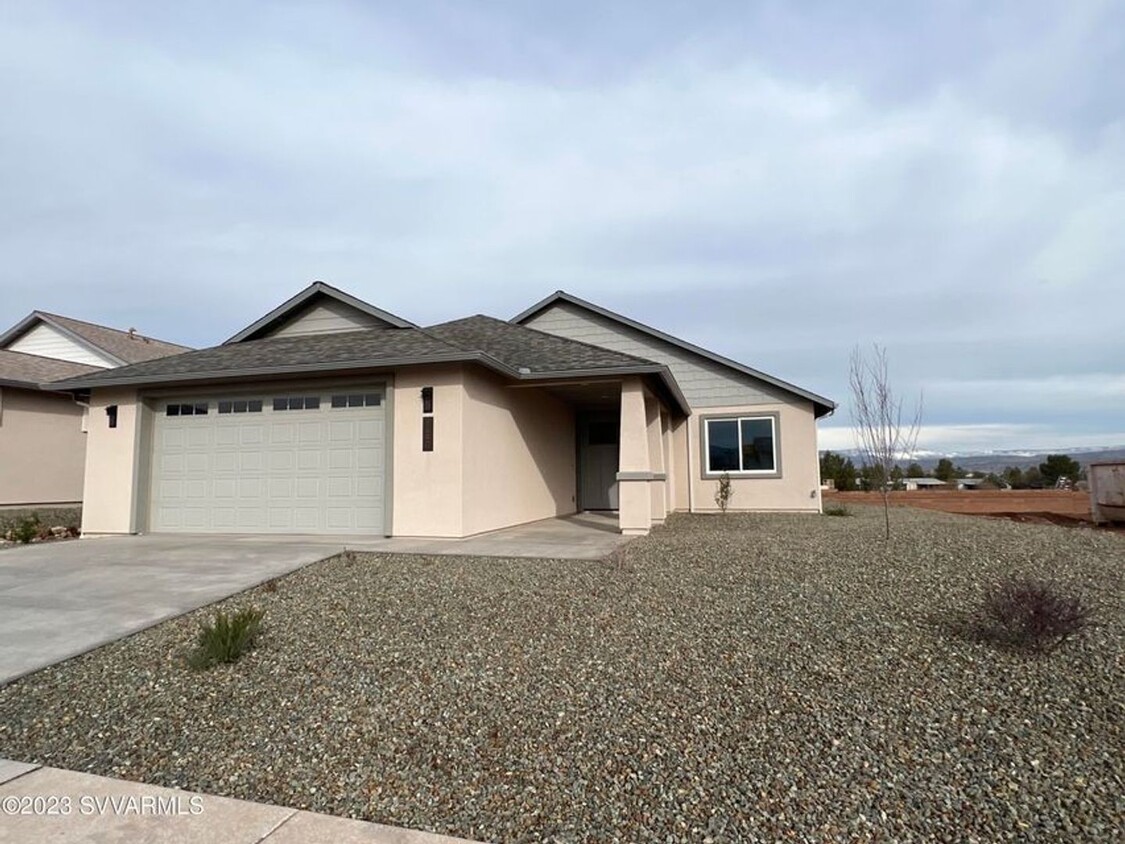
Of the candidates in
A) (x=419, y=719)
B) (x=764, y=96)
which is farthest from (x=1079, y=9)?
(x=419, y=719)

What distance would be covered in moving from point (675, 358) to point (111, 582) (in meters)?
12.8

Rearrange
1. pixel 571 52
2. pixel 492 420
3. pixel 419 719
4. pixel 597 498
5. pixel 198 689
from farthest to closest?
pixel 597 498
pixel 492 420
pixel 571 52
pixel 198 689
pixel 419 719

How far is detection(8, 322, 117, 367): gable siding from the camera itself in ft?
65.0

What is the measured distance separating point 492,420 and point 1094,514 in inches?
569

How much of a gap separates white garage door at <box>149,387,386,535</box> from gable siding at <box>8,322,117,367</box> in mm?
11255

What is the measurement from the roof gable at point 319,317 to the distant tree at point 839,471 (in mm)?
21039

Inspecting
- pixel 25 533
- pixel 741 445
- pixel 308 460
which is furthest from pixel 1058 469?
pixel 25 533

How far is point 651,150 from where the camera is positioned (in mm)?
11078

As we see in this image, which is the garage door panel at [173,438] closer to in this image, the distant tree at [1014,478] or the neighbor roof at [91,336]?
the neighbor roof at [91,336]

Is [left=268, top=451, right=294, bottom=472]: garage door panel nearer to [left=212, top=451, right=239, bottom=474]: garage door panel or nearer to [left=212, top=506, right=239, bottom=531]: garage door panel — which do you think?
[left=212, top=451, right=239, bottom=474]: garage door panel

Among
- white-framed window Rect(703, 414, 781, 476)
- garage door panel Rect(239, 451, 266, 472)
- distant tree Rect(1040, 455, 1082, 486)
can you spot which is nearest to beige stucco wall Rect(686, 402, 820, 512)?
white-framed window Rect(703, 414, 781, 476)

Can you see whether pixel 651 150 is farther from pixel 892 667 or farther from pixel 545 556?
pixel 892 667

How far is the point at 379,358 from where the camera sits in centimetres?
990

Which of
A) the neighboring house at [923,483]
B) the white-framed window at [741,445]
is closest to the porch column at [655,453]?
the white-framed window at [741,445]
